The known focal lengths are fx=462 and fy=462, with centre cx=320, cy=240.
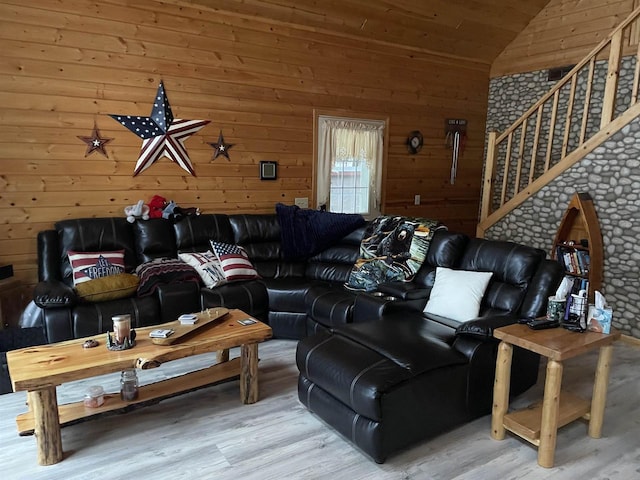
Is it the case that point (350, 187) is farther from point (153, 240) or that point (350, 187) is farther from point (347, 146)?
point (153, 240)

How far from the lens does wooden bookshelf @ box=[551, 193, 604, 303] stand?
438 centimetres

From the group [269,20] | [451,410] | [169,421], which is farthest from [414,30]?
[169,421]

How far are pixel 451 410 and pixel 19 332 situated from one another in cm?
291

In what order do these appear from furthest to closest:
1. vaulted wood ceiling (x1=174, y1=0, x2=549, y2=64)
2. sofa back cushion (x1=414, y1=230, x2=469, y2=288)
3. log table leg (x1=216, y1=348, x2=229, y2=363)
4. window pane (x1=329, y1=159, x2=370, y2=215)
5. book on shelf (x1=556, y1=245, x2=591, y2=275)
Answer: window pane (x1=329, y1=159, x2=370, y2=215) < vaulted wood ceiling (x1=174, y1=0, x2=549, y2=64) < book on shelf (x1=556, y1=245, x2=591, y2=275) < sofa back cushion (x1=414, y1=230, x2=469, y2=288) < log table leg (x1=216, y1=348, x2=229, y2=363)

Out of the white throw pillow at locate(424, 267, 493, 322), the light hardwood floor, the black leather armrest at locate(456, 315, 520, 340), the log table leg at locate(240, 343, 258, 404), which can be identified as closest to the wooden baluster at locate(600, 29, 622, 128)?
the white throw pillow at locate(424, 267, 493, 322)

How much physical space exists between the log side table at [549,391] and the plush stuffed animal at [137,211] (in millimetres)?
3231

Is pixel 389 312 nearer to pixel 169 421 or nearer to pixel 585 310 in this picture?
pixel 585 310

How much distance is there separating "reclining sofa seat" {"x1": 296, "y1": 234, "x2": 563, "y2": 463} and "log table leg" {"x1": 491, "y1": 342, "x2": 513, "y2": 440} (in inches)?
4.4

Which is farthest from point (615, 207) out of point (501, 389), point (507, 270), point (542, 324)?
point (501, 389)

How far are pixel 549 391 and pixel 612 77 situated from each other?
11.3ft

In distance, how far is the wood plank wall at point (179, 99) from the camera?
389cm

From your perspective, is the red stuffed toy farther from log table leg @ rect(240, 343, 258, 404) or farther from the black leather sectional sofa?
log table leg @ rect(240, 343, 258, 404)

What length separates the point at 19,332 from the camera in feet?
10.5

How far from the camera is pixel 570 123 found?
5.25m
